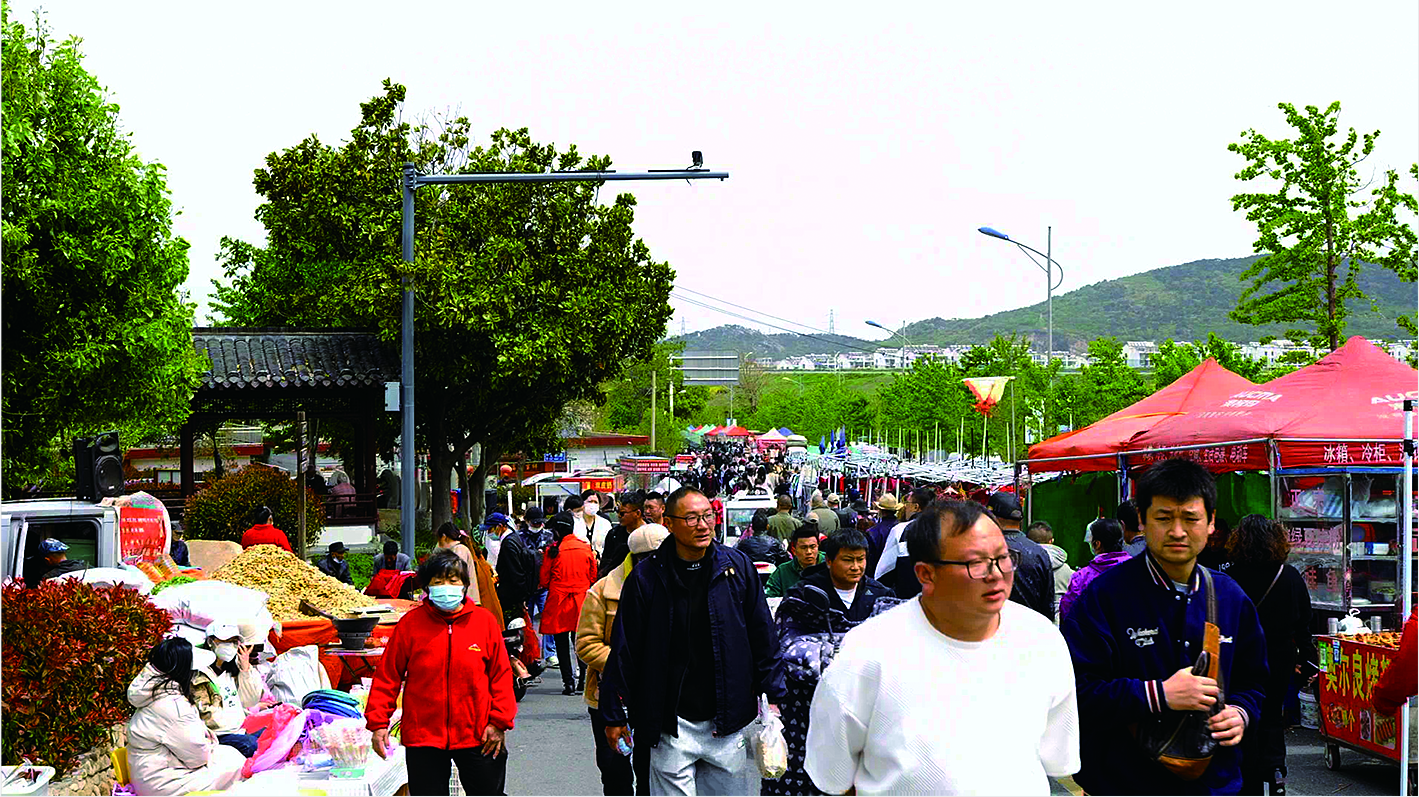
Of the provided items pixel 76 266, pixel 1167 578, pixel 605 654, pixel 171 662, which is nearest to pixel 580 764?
pixel 605 654

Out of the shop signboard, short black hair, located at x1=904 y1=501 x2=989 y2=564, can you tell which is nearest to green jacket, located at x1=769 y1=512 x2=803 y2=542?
the shop signboard

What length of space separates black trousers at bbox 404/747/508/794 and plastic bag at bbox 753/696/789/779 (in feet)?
4.54

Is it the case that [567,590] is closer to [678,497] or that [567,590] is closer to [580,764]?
[580,764]

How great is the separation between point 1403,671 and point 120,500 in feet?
38.3

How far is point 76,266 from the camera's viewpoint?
17.8 metres

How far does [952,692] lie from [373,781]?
4.83 metres

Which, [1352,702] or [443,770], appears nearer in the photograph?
[443,770]

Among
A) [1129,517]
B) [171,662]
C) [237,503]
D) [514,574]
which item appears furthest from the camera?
[237,503]

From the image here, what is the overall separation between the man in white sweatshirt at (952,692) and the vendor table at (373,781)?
4.20 metres

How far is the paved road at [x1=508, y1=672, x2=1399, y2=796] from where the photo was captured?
362 inches

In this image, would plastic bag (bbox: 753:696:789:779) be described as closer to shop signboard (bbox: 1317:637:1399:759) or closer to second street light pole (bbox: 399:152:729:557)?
shop signboard (bbox: 1317:637:1399:759)

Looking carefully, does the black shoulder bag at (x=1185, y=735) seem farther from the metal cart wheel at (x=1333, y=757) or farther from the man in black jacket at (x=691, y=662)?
the metal cart wheel at (x=1333, y=757)

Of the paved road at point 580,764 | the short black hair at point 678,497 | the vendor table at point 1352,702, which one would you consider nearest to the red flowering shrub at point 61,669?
the paved road at point 580,764

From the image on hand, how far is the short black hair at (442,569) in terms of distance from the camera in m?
6.89
